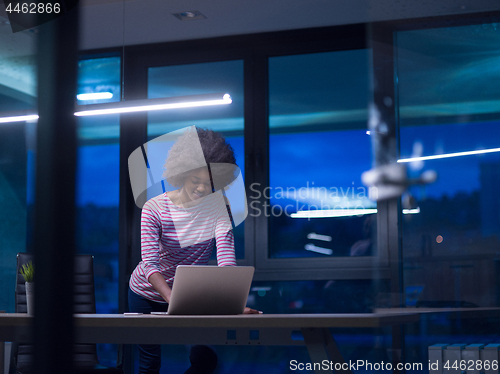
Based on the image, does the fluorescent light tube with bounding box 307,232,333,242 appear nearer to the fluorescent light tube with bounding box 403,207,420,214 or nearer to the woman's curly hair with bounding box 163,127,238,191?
the fluorescent light tube with bounding box 403,207,420,214

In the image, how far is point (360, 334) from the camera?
399cm

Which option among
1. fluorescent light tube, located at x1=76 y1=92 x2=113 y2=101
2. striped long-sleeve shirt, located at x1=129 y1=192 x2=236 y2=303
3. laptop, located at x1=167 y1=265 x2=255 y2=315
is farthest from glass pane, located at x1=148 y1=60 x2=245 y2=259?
laptop, located at x1=167 y1=265 x2=255 y2=315

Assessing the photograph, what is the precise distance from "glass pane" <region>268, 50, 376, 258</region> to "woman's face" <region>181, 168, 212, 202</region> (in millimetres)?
1548

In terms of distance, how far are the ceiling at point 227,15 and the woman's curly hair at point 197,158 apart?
144cm

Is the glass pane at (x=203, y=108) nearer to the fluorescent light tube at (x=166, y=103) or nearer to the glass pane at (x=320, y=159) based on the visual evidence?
the glass pane at (x=320, y=159)

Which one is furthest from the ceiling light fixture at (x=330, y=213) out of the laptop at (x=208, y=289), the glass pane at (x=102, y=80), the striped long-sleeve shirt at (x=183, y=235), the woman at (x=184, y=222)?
the laptop at (x=208, y=289)

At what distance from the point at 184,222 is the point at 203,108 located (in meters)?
2.03

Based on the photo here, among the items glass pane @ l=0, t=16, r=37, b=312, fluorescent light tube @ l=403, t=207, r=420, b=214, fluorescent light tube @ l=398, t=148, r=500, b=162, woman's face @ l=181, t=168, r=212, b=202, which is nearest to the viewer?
woman's face @ l=181, t=168, r=212, b=202

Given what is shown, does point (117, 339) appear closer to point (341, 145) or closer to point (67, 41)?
point (67, 41)

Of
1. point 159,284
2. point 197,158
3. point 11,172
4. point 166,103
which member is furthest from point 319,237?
point 11,172

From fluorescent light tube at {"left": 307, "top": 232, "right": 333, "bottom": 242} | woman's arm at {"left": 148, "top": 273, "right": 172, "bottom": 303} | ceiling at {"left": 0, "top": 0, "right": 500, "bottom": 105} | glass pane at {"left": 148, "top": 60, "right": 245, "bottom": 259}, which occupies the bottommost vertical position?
woman's arm at {"left": 148, "top": 273, "right": 172, "bottom": 303}

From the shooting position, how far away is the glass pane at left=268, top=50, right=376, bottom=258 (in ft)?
13.5

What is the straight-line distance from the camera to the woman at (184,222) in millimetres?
2490

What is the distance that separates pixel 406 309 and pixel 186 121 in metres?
2.28
